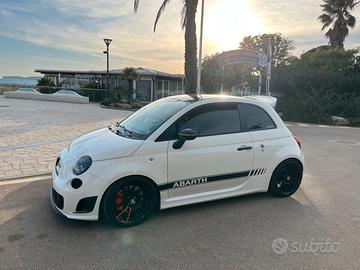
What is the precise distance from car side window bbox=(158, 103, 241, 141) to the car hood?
0.42 meters

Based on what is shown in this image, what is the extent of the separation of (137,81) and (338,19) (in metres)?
19.5

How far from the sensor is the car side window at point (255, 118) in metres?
4.86

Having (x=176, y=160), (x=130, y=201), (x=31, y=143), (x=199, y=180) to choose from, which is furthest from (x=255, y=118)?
(x=31, y=143)

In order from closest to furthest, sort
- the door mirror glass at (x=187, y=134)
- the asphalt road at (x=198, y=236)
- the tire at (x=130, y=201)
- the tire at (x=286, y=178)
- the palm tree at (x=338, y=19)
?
the asphalt road at (x=198, y=236)
the tire at (x=130, y=201)
the door mirror glass at (x=187, y=134)
the tire at (x=286, y=178)
the palm tree at (x=338, y=19)

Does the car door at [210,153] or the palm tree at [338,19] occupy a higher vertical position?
the palm tree at [338,19]

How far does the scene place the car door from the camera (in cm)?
423

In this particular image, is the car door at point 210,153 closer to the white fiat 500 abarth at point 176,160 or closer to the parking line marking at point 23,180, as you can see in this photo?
the white fiat 500 abarth at point 176,160

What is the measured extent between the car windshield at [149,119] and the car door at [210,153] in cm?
22

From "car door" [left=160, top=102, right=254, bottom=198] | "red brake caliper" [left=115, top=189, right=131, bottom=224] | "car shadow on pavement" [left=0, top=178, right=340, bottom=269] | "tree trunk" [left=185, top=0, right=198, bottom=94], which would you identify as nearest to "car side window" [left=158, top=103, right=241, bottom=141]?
"car door" [left=160, top=102, right=254, bottom=198]

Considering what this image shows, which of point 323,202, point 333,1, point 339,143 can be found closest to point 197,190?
point 323,202

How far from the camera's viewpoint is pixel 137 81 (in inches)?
1208

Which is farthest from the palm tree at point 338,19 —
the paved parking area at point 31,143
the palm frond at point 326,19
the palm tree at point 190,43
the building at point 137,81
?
the paved parking area at point 31,143

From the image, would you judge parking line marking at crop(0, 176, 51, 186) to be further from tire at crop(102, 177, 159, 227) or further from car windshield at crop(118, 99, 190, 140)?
tire at crop(102, 177, 159, 227)

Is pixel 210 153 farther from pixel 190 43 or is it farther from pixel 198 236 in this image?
pixel 190 43
